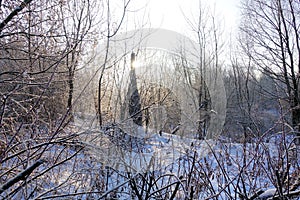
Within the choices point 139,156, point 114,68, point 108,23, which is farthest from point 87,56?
point 139,156

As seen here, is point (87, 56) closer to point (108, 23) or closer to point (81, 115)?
point (108, 23)

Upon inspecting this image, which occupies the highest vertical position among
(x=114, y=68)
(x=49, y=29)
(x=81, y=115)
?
(x=49, y=29)

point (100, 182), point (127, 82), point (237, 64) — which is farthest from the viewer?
point (237, 64)

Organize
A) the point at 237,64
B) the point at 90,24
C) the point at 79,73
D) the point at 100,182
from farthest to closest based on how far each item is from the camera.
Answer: the point at 237,64
the point at 90,24
the point at 79,73
the point at 100,182

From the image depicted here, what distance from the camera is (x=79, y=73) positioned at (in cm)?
518

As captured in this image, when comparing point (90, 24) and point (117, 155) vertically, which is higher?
point (90, 24)

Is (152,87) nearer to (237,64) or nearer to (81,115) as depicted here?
(81,115)

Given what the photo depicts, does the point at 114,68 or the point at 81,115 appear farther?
the point at 114,68

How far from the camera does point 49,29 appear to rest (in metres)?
5.34

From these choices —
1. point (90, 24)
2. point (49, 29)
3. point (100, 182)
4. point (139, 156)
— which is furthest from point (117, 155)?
point (90, 24)

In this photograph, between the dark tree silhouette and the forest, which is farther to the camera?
the dark tree silhouette

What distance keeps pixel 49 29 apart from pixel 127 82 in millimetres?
2485

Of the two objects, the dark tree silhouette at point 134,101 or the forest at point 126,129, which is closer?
the forest at point 126,129

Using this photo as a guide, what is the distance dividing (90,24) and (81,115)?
3932 millimetres
